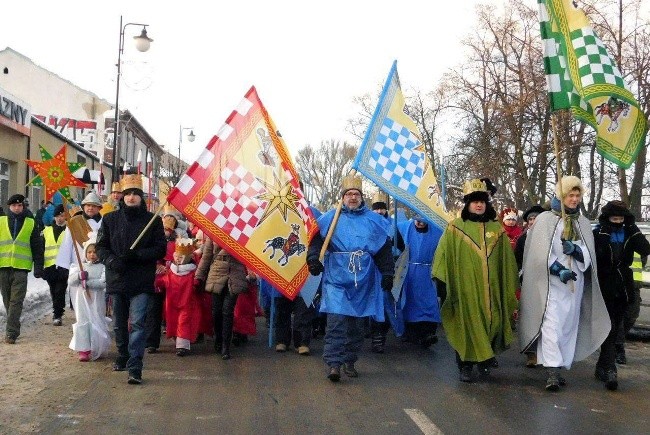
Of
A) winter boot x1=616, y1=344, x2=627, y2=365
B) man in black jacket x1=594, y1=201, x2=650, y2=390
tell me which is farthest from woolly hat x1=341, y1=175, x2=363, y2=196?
winter boot x1=616, y1=344, x2=627, y2=365

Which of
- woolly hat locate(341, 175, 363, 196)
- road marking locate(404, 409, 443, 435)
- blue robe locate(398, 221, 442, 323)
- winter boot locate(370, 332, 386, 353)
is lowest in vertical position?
winter boot locate(370, 332, 386, 353)

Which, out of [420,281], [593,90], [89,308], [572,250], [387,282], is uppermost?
[593,90]

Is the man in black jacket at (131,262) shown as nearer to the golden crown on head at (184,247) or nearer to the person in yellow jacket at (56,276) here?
the golden crown on head at (184,247)

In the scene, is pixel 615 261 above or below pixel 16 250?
above

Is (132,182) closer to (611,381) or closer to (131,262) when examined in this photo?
(131,262)

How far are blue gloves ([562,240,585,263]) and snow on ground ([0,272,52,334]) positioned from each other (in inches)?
281

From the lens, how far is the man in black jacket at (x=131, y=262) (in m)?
7.40

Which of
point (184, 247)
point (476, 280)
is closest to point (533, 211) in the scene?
point (476, 280)

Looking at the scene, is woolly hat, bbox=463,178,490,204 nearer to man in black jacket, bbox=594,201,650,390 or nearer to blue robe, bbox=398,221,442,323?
man in black jacket, bbox=594,201,650,390

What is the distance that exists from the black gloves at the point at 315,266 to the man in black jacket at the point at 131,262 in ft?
4.54

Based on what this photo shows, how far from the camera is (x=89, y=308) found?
8.80 metres

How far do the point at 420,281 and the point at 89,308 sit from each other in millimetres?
3907

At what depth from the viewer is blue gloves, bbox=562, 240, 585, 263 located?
24.1ft

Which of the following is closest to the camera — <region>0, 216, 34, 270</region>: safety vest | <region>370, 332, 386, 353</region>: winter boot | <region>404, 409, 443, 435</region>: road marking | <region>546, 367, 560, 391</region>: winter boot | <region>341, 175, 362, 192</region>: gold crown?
<region>404, 409, 443, 435</region>: road marking
